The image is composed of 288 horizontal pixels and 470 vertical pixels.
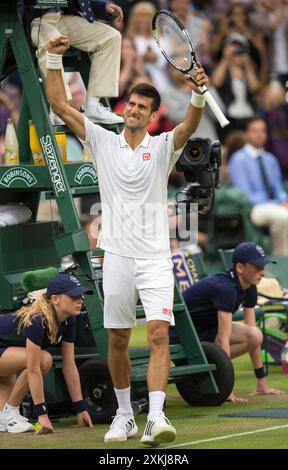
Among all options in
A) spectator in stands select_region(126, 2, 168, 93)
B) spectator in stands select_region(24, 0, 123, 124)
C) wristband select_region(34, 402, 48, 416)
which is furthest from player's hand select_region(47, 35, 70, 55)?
spectator in stands select_region(126, 2, 168, 93)

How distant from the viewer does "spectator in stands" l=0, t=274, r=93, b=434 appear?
9367 millimetres

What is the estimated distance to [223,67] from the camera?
20.1m

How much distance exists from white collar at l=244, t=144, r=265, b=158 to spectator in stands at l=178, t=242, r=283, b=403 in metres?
7.54

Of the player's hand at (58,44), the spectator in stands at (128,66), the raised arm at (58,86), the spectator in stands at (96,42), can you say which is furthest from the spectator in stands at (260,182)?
the player's hand at (58,44)

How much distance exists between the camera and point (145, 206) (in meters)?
8.91

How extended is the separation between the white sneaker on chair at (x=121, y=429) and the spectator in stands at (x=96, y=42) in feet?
8.91

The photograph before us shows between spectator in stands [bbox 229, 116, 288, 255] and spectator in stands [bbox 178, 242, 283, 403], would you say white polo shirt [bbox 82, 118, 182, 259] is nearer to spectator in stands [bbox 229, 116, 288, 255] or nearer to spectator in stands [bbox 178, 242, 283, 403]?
spectator in stands [bbox 178, 242, 283, 403]

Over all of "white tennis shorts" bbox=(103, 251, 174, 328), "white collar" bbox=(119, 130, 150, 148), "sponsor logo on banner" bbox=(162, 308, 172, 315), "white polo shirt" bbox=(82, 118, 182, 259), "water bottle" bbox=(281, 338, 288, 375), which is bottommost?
"water bottle" bbox=(281, 338, 288, 375)

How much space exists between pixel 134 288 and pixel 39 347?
94 cm

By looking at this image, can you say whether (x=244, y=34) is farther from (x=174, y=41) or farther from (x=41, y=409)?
(x=41, y=409)

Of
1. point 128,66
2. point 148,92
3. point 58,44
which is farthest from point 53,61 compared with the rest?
point 128,66

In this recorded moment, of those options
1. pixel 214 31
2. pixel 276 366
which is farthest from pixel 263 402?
pixel 214 31

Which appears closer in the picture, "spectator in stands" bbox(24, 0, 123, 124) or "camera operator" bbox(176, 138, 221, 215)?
"camera operator" bbox(176, 138, 221, 215)

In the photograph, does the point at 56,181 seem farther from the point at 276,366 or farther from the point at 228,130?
the point at 228,130
